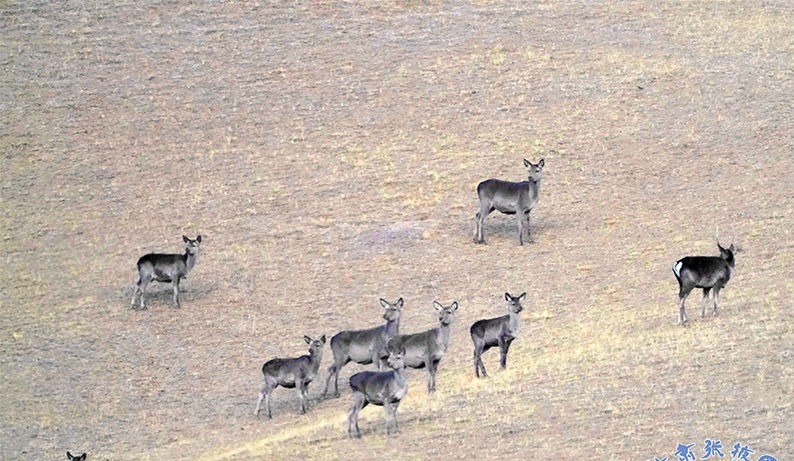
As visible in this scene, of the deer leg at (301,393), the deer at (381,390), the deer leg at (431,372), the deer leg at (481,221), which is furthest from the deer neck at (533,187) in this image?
the deer at (381,390)

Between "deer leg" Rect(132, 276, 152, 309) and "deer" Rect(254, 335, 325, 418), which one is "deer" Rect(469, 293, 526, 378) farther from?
"deer leg" Rect(132, 276, 152, 309)

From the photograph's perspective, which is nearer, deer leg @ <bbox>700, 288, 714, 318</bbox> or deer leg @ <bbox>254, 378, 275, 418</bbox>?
deer leg @ <bbox>254, 378, 275, 418</bbox>

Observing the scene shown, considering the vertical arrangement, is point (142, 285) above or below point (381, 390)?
above

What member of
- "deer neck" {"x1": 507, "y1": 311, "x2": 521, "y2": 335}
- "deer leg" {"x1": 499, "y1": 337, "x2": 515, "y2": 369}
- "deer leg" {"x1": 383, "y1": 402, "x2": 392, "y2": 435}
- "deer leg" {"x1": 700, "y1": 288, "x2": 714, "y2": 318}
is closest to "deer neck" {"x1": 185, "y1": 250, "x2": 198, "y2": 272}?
"deer leg" {"x1": 499, "y1": 337, "x2": 515, "y2": 369}

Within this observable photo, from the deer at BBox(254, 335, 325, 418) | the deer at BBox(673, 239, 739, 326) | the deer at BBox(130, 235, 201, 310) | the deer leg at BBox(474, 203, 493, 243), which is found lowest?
the deer at BBox(254, 335, 325, 418)

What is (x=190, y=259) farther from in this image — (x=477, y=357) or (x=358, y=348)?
(x=477, y=357)

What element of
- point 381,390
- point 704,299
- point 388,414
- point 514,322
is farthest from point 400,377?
point 704,299

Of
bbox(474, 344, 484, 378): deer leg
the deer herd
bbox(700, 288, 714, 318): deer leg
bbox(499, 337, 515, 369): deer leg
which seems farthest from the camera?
bbox(700, 288, 714, 318): deer leg

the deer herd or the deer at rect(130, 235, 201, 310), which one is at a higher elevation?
the deer at rect(130, 235, 201, 310)
